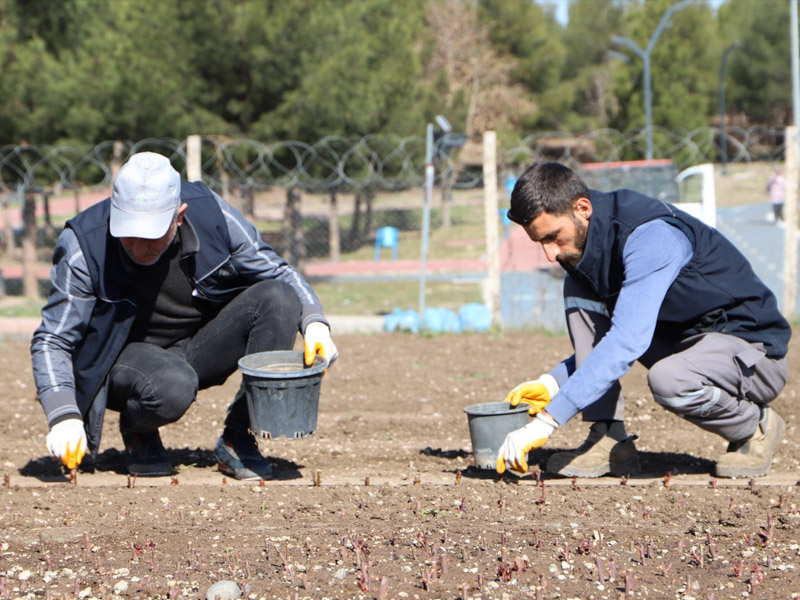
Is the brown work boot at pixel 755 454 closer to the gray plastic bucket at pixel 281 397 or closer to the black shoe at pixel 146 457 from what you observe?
the gray plastic bucket at pixel 281 397

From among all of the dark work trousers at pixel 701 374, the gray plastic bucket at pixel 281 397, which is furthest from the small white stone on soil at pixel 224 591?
the dark work trousers at pixel 701 374

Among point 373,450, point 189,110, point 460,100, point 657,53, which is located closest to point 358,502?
point 373,450

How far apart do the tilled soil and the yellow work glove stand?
1.98 feet

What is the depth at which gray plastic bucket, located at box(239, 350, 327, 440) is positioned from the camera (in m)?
3.67

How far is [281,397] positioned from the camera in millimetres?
3699

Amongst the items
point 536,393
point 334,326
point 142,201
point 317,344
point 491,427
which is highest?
point 142,201

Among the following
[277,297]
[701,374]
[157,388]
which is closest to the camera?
[701,374]

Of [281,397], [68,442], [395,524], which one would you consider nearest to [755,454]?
[395,524]

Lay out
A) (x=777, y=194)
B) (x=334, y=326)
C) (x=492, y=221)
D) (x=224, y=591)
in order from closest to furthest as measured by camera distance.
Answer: (x=224, y=591) < (x=492, y=221) < (x=334, y=326) < (x=777, y=194)

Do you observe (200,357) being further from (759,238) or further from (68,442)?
(759,238)

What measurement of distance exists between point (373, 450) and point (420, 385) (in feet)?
6.41

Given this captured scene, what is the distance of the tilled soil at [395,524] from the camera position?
2.92 meters

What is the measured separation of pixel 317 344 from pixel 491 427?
2.74ft

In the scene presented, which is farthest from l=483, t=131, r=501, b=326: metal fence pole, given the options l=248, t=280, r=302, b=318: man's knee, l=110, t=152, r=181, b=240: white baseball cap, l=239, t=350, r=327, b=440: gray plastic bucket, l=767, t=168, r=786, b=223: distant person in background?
l=767, t=168, r=786, b=223: distant person in background
